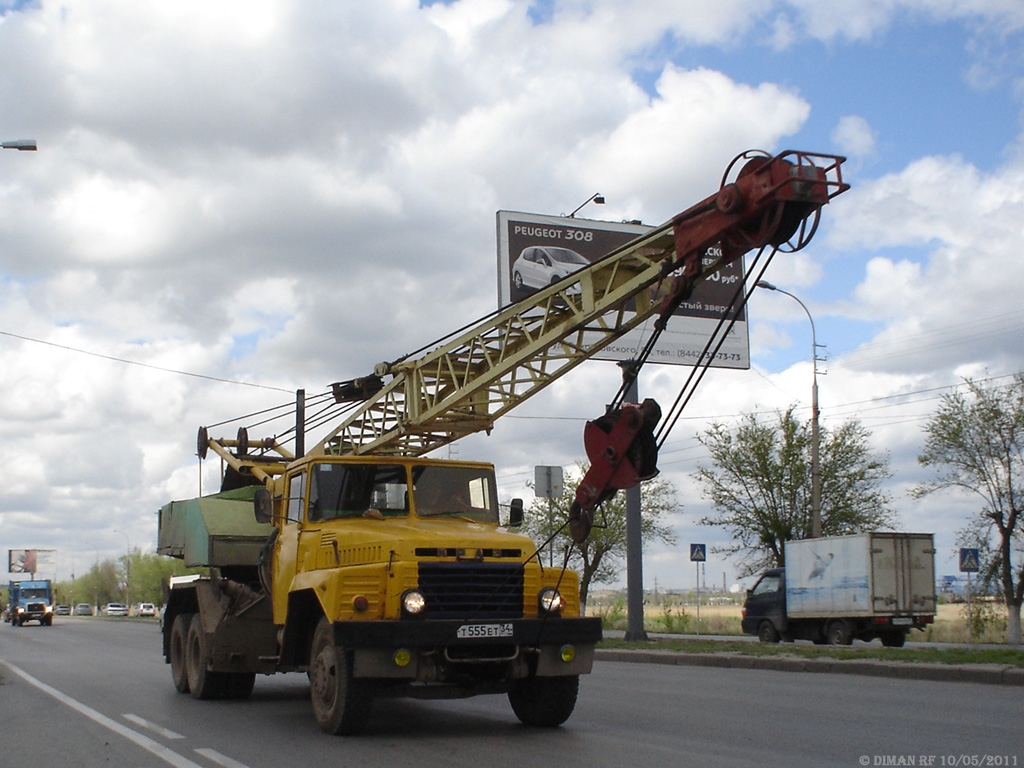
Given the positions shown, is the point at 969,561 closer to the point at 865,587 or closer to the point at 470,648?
the point at 865,587

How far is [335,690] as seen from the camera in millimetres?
9094

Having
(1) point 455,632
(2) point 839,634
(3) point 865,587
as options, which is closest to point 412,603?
(1) point 455,632

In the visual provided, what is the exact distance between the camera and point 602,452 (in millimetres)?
9773

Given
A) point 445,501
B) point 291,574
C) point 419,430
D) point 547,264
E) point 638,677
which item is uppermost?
point 547,264

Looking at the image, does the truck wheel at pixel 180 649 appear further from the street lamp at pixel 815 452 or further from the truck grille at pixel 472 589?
the street lamp at pixel 815 452

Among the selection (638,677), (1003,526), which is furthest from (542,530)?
(638,677)

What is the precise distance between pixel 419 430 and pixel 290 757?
7.07 m

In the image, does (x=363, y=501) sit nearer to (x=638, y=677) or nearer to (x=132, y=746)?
A: (x=132, y=746)

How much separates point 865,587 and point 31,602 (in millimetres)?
52980

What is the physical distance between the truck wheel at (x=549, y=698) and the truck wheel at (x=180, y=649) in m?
5.71

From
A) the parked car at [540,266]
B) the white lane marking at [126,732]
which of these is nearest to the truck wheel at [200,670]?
the white lane marking at [126,732]

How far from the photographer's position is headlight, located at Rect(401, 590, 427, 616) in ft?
29.3

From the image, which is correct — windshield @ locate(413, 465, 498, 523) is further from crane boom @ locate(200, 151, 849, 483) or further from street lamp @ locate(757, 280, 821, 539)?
street lamp @ locate(757, 280, 821, 539)

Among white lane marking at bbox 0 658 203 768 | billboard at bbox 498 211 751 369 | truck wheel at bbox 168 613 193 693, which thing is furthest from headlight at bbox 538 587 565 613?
billboard at bbox 498 211 751 369
